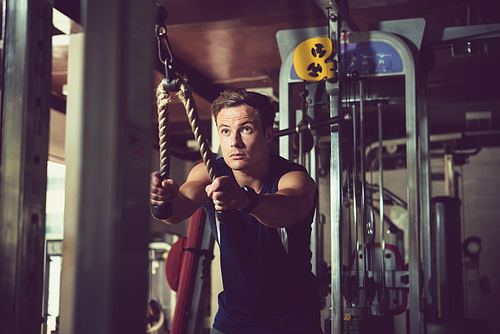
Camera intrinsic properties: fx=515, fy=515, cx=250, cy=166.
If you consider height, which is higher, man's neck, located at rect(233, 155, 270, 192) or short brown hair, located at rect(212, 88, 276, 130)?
short brown hair, located at rect(212, 88, 276, 130)

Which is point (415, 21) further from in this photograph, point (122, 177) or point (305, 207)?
point (122, 177)

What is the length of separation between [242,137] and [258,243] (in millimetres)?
367

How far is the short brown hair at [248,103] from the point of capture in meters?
1.82

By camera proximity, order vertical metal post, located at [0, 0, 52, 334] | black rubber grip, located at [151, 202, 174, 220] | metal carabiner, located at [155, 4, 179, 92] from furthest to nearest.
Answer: black rubber grip, located at [151, 202, 174, 220]
metal carabiner, located at [155, 4, 179, 92]
vertical metal post, located at [0, 0, 52, 334]

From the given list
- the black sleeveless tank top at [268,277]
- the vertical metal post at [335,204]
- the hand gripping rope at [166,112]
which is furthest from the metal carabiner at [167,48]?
the vertical metal post at [335,204]

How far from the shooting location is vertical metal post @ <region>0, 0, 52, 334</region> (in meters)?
0.95

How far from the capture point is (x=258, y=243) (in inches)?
69.1

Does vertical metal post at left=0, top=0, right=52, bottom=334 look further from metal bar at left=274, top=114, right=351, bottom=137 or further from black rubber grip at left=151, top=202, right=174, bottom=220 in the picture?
metal bar at left=274, top=114, right=351, bottom=137

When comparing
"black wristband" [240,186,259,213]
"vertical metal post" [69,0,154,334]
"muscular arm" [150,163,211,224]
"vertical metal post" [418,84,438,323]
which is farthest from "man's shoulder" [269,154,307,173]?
"vertical metal post" [418,84,438,323]

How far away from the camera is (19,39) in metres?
1.00

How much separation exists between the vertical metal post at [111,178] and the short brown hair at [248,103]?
1.03 meters

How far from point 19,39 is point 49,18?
0.09m

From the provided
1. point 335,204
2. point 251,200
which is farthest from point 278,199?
point 335,204

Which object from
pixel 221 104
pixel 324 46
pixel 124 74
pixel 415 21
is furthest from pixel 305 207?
pixel 415 21
